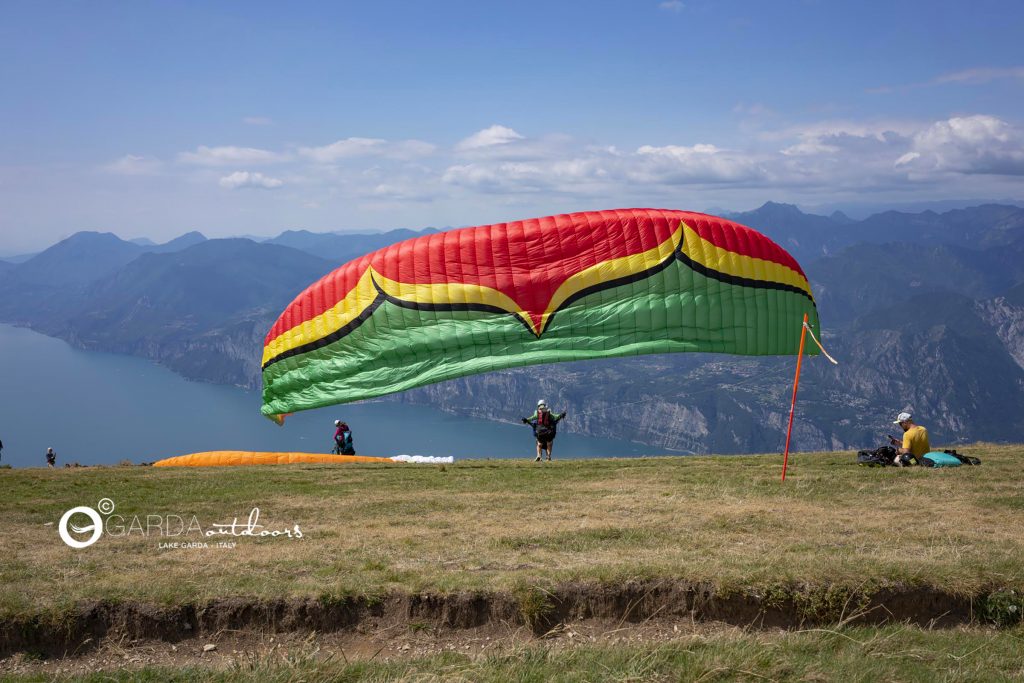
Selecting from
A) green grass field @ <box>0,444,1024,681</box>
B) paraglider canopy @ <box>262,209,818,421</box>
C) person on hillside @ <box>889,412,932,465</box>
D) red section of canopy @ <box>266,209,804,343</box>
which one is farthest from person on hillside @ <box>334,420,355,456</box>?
person on hillside @ <box>889,412,932,465</box>

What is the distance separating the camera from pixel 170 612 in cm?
906

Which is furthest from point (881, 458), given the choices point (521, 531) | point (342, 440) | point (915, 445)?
point (342, 440)

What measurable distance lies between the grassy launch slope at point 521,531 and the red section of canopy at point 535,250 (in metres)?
4.89

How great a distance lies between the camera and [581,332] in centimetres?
1977

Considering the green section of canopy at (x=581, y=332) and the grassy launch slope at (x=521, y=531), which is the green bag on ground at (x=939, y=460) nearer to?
the grassy launch slope at (x=521, y=531)

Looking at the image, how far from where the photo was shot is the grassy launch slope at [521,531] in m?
9.64

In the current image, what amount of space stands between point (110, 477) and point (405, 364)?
25.7 ft

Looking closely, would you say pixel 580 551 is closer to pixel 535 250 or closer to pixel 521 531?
pixel 521 531

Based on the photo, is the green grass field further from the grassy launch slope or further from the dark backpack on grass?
the dark backpack on grass

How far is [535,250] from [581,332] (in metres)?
2.44

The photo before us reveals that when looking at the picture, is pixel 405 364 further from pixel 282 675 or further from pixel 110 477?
Result: pixel 282 675

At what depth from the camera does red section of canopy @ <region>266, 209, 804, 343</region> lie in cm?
1970

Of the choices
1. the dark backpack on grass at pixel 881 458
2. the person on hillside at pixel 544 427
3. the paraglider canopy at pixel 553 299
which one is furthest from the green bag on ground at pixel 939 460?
the person on hillside at pixel 544 427

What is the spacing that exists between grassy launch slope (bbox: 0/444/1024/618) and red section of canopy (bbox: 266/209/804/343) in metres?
4.89
